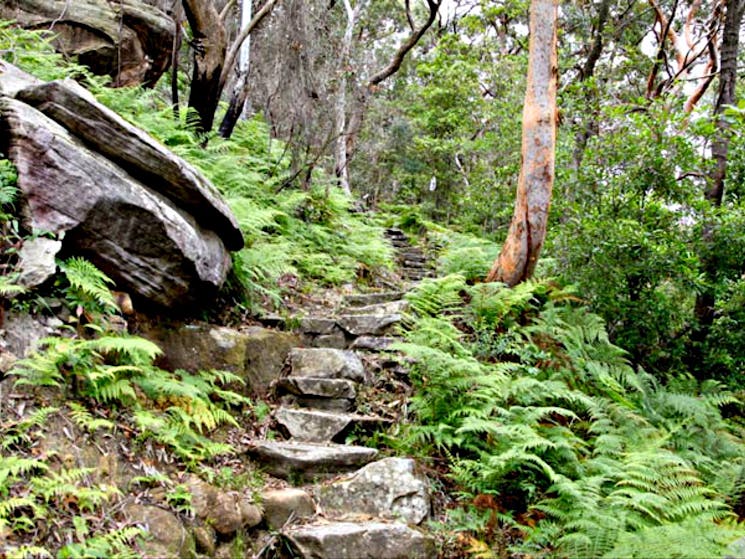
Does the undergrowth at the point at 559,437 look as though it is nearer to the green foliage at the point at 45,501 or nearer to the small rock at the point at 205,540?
the small rock at the point at 205,540

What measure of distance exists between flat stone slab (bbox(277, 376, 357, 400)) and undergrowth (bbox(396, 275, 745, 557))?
64 cm

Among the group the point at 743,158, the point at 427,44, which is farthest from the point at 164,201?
the point at 427,44

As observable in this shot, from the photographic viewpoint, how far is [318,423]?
435 centimetres

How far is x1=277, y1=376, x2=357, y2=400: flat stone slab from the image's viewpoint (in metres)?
4.70

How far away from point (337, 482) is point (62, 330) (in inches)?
86.6

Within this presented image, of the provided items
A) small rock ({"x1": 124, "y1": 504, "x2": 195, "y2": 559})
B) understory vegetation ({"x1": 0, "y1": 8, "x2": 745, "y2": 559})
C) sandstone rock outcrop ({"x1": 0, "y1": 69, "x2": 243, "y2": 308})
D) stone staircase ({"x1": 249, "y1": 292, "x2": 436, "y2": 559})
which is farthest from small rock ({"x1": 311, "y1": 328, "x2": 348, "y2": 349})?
small rock ({"x1": 124, "y1": 504, "x2": 195, "y2": 559})

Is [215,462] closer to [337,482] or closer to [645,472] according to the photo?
[337,482]

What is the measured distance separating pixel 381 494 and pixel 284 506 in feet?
2.34

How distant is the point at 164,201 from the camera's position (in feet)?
14.7

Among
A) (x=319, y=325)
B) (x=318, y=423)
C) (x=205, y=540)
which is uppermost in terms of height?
(x=319, y=325)

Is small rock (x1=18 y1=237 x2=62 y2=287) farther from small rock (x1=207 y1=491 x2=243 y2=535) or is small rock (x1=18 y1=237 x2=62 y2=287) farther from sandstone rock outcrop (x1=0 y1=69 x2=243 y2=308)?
small rock (x1=207 y1=491 x2=243 y2=535)

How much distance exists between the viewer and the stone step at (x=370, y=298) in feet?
22.1

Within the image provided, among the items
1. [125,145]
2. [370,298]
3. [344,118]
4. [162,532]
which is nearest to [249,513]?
[162,532]

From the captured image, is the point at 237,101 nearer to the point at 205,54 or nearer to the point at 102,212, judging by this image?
the point at 205,54
